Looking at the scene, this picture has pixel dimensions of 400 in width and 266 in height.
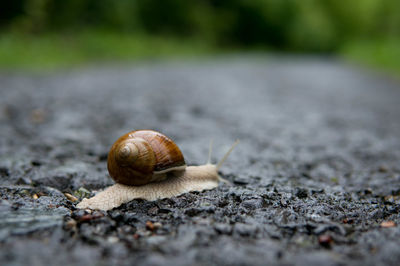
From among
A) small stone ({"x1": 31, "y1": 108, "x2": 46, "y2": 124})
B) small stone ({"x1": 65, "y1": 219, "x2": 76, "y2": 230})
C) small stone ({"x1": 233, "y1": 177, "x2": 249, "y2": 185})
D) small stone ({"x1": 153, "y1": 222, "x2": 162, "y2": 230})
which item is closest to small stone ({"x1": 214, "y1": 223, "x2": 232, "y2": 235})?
small stone ({"x1": 153, "y1": 222, "x2": 162, "y2": 230})

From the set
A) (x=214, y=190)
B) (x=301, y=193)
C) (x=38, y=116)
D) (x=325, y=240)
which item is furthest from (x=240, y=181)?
(x=38, y=116)

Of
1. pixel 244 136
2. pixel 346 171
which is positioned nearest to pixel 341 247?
pixel 346 171

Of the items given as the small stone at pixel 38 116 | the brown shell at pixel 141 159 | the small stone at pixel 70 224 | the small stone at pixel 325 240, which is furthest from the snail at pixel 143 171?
the small stone at pixel 38 116

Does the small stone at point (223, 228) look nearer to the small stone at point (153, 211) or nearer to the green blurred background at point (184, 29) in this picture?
the small stone at point (153, 211)

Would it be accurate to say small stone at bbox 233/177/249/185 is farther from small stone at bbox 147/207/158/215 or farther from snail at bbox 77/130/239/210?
small stone at bbox 147/207/158/215

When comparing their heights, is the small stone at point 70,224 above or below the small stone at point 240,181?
below

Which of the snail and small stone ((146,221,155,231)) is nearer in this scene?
small stone ((146,221,155,231))

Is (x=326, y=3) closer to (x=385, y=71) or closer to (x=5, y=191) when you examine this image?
(x=385, y=71)
